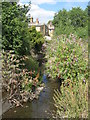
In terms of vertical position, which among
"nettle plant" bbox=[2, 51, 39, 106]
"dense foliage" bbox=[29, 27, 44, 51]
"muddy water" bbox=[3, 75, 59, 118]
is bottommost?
"muddy water" bbox=[3, 75, 59, 118]

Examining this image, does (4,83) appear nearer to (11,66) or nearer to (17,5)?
(11,66)

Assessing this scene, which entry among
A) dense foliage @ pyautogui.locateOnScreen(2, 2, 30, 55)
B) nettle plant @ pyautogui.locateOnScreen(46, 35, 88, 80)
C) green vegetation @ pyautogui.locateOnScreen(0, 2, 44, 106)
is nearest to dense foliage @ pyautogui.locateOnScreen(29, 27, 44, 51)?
nettle plant @ pyautogui.locateOnScreen(46, 35, 88, 80)

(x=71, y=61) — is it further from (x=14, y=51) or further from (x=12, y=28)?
(x=12, y=28)

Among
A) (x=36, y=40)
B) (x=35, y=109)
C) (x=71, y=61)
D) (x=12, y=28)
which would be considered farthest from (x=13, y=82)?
(x=36, y=40)

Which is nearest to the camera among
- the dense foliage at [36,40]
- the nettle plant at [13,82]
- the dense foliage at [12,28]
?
the nettle plant at [13,82]

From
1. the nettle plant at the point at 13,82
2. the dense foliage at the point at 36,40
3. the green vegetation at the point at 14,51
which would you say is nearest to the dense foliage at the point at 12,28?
the green vegetation at the point at 14,51

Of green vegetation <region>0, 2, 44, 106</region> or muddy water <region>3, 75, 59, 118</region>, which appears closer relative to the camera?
muddy water <region>3, 75, 59, 118</region>

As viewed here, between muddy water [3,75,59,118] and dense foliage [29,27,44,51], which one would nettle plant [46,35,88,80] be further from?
dense foliage [29,27,44,51]

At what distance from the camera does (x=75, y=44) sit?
680cm

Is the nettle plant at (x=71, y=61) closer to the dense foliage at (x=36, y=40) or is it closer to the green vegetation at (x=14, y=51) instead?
the green vegetation at (x=14, y=51)

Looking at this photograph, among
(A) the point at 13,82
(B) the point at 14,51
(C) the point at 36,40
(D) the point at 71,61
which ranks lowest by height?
(A) the point at 13,82

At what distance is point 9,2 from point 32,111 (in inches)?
148

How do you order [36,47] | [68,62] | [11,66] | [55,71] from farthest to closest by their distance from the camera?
[36,47] < [55,71] < [68,62] < [11,66]

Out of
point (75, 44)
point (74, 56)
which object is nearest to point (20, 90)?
point (74, 56)
